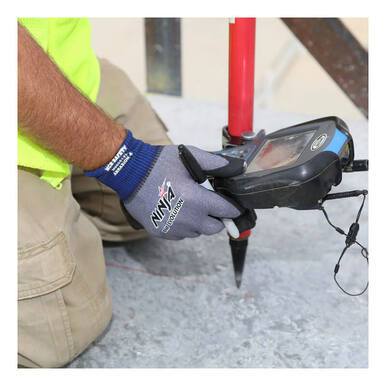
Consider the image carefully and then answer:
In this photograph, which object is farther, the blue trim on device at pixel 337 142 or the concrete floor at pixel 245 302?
the concrete floor at pixel 245 302

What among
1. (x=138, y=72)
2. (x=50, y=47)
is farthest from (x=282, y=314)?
(x=138, y=72)

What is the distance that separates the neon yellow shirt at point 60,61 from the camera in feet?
3.64

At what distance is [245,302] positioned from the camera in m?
1.31

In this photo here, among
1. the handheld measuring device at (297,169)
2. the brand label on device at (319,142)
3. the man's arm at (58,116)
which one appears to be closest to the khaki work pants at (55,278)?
the man's arm at (58,116)

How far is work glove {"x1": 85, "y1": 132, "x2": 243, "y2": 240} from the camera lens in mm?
1081

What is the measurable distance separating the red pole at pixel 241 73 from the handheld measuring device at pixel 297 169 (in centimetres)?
A: 9

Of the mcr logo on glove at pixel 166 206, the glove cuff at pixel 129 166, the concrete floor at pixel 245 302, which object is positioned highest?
the glove cuff at pixel 129 166

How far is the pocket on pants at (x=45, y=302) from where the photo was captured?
1.10m

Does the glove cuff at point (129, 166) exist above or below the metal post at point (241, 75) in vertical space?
below

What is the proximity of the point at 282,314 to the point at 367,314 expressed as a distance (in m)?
0.16

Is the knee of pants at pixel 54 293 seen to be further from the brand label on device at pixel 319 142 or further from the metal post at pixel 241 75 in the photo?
the brand label on device at pixel 319 142

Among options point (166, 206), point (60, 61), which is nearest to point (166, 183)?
point (166, 206)

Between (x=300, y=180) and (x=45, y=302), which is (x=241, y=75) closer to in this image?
(x=300, y=180)

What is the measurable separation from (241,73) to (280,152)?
0.18 m
